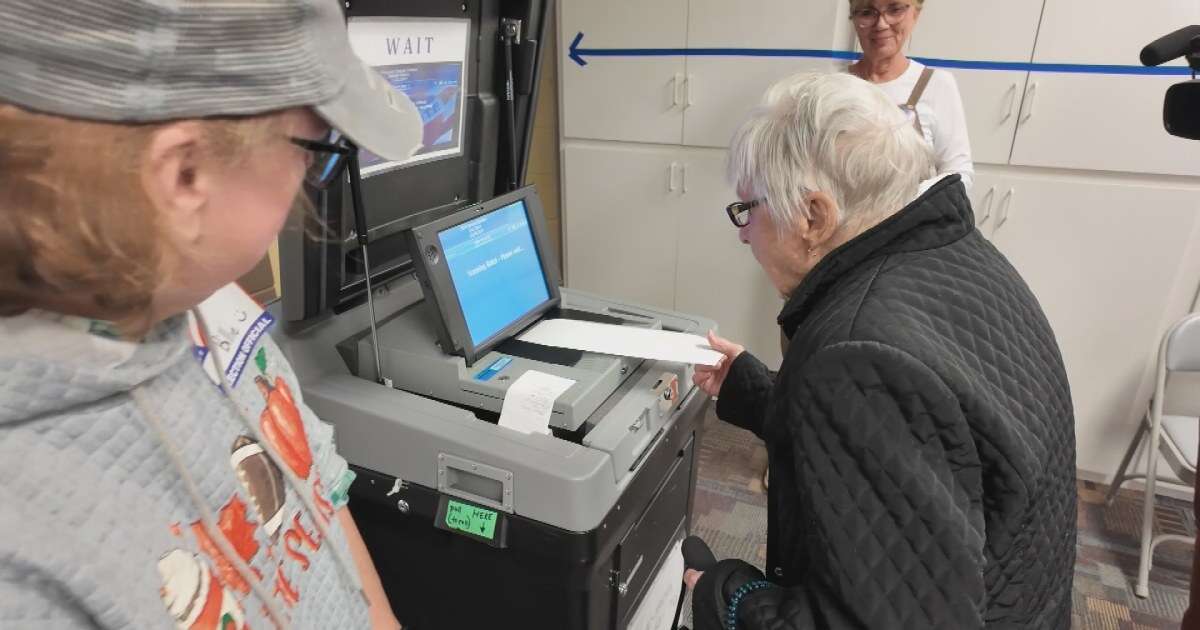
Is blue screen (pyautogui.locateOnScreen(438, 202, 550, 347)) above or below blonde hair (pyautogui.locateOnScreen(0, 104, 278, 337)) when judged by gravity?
below

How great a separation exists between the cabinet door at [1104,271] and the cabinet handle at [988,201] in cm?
4

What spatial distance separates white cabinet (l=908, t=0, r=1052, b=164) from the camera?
2.05 metres

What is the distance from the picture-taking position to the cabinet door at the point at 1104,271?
207 cm

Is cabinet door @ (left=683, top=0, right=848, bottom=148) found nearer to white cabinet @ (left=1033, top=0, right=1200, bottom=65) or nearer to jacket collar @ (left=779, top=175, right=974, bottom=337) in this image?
white cabinet @ (left=1033, top=0, right=1200, bottom=65)

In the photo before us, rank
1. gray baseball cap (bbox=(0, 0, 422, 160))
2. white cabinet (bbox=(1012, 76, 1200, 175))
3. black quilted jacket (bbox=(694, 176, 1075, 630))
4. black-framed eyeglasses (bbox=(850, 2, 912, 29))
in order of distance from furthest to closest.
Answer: white cabinet (bbox=(1012, 76, 1200, 175)), black-framed eyeglasses (bbox=(850, 2, 912, 29)), black quilted jacket (bbox=(694, 176, 1075, 630)), gray baseball cap (bbox=(0, 0, 422, 160))

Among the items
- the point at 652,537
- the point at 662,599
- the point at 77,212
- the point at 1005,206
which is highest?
the point at 77,212

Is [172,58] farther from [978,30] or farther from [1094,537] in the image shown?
[1094,537]

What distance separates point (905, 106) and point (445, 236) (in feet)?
4.69

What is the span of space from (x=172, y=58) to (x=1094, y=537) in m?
2.67

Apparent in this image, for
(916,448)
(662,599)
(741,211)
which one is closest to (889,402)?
(916,448)

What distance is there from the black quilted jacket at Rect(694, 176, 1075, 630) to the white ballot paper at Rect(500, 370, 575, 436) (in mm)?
297

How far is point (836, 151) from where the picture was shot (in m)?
0.84

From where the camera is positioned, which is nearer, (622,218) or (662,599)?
(662,599)

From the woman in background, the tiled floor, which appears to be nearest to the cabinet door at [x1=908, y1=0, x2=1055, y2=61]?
the woman in background
